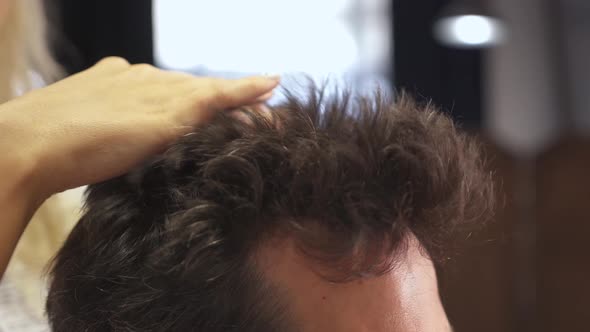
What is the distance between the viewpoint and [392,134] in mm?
810

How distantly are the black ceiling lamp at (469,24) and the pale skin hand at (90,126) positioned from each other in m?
3.18

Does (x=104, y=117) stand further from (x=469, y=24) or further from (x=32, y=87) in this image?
(x=469, y=24)

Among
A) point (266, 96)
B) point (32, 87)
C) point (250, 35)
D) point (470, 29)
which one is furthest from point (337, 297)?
point (470, 29)

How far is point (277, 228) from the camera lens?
2.62ft

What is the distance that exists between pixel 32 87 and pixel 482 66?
348 cm

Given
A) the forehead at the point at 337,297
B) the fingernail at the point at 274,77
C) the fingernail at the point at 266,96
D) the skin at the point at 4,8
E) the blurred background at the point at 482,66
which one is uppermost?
the skin at the point at 4,8

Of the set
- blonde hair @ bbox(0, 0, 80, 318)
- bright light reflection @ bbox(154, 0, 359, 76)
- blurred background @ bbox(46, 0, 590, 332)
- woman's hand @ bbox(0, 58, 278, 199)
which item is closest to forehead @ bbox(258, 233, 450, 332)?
woman's hand @ bbox(0, 58, 278, 199)

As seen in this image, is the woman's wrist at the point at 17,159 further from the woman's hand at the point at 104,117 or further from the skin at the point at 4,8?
the skin at the point at 4,8

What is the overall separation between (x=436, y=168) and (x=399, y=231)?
79mm

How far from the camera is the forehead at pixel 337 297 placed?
0.79 meters

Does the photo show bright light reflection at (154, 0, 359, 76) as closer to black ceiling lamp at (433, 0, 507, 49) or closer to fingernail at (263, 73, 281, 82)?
black ceiling lamp at (433, 0, 507, 49)

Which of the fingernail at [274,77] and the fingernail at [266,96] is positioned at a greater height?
the fingernail at [274,77]

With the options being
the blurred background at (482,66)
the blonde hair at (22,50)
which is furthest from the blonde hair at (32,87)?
the blurred background at (482,66)

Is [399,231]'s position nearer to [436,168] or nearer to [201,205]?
[436,168]
